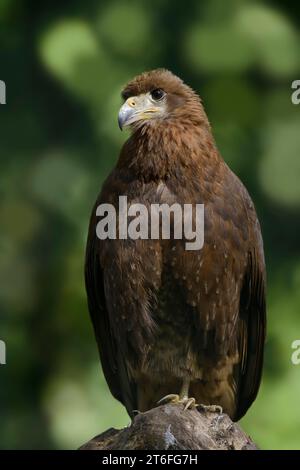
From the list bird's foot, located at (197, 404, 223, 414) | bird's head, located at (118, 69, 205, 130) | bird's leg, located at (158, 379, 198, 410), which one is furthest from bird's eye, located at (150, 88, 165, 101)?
bird's foot, located at (197, 404, 223, 414)

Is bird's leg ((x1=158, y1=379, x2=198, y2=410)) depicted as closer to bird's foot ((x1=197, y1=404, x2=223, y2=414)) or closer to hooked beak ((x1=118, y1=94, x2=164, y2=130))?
bird's foot ((x1=197, y1=404, x2=223, y2=414))

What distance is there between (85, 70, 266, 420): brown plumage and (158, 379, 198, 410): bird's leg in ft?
0.08

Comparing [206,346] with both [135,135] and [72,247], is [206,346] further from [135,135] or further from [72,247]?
[72,247]

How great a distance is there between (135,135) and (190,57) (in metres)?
1.86

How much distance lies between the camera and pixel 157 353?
5.14 m

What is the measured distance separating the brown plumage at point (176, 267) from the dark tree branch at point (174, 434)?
59cm

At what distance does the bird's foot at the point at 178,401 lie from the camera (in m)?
4.84

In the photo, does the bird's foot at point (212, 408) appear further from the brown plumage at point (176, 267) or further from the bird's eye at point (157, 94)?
the bird's eye at point (157, 94)

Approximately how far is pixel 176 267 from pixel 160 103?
66 centimetres

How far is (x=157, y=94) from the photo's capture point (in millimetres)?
5172

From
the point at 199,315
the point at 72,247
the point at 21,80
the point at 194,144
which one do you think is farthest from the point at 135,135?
the point at 21,80

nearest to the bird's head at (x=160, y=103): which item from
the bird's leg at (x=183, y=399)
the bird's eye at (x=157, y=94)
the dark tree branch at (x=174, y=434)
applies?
the bird's eye at (x=157, y=94)

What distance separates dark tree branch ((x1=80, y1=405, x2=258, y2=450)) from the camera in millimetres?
4269

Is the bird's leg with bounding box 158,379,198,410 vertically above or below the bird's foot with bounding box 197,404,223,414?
above
